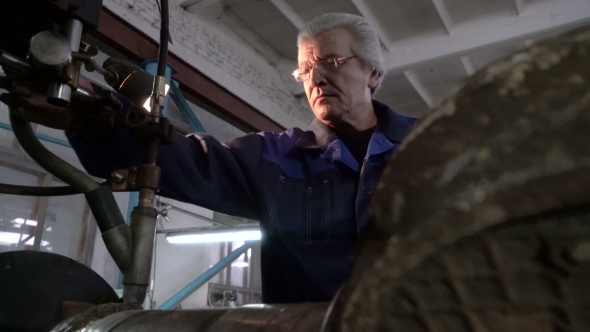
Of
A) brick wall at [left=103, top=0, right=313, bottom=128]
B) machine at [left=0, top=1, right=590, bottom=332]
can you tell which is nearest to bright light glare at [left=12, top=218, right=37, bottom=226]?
brick wall at [left=103, top=0, right=313, bottom=128]

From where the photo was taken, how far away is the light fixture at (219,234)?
2.35m

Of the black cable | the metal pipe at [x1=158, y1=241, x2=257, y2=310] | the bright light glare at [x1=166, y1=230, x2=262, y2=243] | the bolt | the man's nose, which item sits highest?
the man's nose

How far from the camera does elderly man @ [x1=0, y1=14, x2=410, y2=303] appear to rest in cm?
96

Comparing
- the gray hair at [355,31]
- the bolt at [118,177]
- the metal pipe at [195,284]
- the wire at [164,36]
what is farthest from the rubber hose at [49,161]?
the metal pipe at [195,284]

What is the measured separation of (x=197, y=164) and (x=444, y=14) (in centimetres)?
234

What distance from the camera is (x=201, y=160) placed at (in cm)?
102

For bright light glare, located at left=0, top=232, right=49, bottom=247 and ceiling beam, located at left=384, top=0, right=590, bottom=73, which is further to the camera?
ceiling beam, located at left=384, top=0, right=590, bottom=73

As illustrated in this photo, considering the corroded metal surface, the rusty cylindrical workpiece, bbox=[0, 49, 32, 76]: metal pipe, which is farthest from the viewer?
bbox=[0, 49, 32, 76]: metal pipe

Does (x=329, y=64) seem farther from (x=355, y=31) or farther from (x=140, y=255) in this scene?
(x=140, y=255)

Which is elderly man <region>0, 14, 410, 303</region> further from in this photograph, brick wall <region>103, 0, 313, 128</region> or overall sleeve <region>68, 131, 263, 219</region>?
brick wall <region>103, 0, 313, 128</region>

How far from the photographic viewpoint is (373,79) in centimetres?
139

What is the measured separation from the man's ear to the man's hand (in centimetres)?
86

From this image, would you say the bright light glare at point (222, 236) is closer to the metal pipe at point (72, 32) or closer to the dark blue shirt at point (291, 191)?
the dark blue shirt at point (291, 191)

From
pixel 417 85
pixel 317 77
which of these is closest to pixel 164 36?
pixel 317 77
